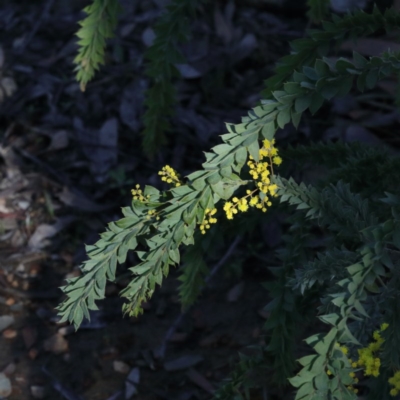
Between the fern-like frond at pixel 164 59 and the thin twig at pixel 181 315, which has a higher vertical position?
the fern-like frond at pixel 164 59

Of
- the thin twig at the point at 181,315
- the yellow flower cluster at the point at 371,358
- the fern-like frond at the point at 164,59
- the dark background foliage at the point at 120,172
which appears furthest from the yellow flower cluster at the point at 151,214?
the fern-like frond at the point at 164,59

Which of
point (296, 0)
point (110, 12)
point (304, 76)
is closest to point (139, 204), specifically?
point (304, 76)

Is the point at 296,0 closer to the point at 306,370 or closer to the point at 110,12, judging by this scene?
the point at 110,12

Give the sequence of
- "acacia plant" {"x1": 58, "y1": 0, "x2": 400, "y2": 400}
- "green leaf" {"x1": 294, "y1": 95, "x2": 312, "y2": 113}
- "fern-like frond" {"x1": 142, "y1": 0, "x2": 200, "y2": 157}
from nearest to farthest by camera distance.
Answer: "acacia plant" {"x1": 58, "y1": 0, "x2": 400, "y2": 400} → "green leaf" {"x1": 294, "y1": 95, "x2": 312, "y2": 113} → "fern-like frond" {"x1": 142, "y1": 0, "x2": 200, "y2": 157}

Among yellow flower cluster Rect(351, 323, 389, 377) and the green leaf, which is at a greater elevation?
the green leaf

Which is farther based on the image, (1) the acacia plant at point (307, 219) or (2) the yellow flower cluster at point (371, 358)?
(2) the yellow flower cluster at point (371, 358)

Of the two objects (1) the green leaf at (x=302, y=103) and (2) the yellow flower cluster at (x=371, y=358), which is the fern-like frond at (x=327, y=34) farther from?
(2) the yellow flower cluster at (x=371, y=358)

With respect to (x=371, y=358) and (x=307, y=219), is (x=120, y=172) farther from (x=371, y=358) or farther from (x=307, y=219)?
(x=371, y=358)

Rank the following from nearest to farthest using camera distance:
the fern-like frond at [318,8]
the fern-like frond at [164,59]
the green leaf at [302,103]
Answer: the green leaf at [302,103]
the fern-like frond at [318,8]
the fern-like frond at [164,59]

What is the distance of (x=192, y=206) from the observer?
5.31 ft

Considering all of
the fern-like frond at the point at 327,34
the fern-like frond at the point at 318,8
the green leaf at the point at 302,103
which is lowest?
the fern-like frond at the point at 318,8

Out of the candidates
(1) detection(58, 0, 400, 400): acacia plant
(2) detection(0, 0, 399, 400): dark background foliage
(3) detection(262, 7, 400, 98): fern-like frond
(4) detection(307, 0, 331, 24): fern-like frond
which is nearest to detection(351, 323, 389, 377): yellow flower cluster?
(1) detection(58, 0, 400, 400): acacia plant

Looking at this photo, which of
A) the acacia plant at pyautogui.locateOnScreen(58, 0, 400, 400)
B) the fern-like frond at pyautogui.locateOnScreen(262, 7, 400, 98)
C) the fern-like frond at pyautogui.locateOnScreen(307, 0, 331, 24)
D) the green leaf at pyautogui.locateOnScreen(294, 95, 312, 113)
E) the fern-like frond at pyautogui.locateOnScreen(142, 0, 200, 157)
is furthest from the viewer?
the fern-like frond at pyautogui.locateOnScreen(142, 0, 200, 157)

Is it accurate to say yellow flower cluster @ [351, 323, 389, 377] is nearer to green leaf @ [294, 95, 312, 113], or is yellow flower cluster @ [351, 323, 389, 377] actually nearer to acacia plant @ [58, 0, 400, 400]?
acacia plant @ [58, 0, 400, 400]
